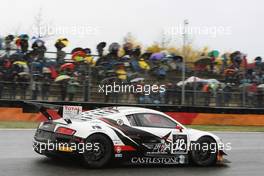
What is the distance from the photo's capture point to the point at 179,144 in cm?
1003

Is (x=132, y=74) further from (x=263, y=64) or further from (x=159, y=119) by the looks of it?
(x=159, y=119)

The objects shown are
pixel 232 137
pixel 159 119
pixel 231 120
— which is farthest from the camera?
pixel 231 120

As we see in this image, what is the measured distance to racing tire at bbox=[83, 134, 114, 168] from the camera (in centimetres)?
905

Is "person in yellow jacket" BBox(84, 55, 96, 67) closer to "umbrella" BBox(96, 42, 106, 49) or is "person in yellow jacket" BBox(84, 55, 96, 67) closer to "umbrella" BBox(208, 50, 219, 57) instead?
"umbrella" BBox(96, 42, 106, 49)

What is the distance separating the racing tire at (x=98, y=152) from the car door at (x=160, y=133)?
719 millimetres

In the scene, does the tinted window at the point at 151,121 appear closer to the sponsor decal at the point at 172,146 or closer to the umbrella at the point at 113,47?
the sponsor decal at the point at 172,146

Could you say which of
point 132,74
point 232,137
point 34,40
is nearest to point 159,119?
point 232,137

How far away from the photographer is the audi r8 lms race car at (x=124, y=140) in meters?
9.05

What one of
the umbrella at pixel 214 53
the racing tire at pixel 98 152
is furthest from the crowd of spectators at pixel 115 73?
the racing tire at pixel 98 152

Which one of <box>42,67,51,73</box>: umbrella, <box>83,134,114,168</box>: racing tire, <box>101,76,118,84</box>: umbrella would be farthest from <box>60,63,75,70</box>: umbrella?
<box>83,134,114,168</box>: racing tire

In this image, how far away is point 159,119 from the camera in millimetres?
10000

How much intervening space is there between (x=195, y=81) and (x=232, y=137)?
4.45 metres

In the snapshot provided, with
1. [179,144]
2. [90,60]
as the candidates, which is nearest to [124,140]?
[179,144]

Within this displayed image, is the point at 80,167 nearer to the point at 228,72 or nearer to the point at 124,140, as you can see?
the point at 124,140
